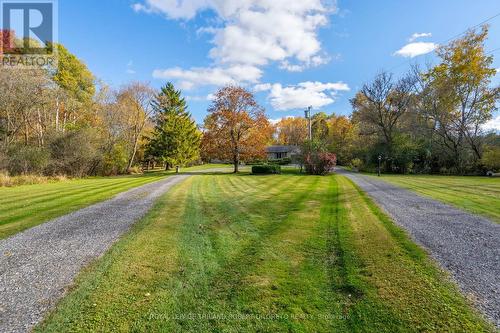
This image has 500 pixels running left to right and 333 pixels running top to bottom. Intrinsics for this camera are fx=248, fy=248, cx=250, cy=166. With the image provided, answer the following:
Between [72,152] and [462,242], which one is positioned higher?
[72,152]

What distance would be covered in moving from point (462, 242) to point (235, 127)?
69.9ft

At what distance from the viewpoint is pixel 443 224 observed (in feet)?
18.7

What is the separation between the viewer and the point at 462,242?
4527 millimetres

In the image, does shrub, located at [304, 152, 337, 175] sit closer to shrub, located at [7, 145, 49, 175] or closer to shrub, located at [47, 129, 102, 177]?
shrub, located at [47, 129, 102, 177]

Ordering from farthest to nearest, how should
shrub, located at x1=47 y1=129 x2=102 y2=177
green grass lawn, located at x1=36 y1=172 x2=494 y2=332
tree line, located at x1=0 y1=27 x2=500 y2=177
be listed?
shrub, located at x1=47 y1=129 x2=102 y2=177 < tree line, located at x1=0 y1=27 x2=500 y2=177 < green grass lawn, located at x1=36 y1=172 x2=494 y2=332

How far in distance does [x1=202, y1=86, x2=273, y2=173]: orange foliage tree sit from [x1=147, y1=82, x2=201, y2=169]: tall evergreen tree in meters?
4.31

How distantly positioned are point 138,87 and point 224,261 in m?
29.2

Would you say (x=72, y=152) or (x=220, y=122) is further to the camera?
(x=220, y=122)

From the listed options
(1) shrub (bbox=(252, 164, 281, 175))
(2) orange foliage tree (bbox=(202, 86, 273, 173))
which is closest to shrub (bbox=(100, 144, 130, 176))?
(2) orange foliage tree (bbox=(202, 86, 273, 173))

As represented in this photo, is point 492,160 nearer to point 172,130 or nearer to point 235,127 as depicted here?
point 235,127

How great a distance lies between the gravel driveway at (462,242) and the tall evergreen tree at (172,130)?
2379 cm

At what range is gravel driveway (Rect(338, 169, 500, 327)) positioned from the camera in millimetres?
2969

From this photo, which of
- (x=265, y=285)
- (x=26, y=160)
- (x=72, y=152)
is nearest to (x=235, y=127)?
(x=72, y=152)

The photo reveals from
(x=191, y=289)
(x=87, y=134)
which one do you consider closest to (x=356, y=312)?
(x=191, y=289)
